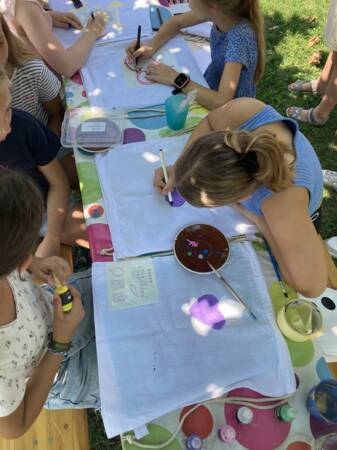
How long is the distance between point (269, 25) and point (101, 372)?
386 cm

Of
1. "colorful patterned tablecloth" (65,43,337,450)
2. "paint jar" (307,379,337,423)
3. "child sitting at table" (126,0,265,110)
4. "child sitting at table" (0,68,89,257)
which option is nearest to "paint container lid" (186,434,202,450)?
"colorful patterned tablecloth" (65,43,337,450)

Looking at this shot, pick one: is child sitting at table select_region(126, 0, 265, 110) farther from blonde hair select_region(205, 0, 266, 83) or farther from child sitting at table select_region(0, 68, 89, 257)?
child sitting at table select_region(0, 68, 89, 257)

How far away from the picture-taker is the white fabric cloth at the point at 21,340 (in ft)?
3.36

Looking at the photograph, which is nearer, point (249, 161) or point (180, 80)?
point (249, 161)

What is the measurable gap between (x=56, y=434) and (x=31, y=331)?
753mm

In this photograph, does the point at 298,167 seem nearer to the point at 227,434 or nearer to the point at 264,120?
the point at 264,120

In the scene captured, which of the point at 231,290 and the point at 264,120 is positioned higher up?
the point at 264,120

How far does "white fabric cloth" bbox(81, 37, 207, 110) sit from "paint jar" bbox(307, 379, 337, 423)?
1.44m

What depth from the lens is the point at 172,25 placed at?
2.16 m

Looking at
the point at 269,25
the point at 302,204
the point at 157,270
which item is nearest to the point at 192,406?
the point at 157,270

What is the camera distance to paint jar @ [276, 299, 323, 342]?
122 cm

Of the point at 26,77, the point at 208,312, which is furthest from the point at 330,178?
the point at 26,77

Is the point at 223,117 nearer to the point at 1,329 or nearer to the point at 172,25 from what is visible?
the point at 172,25

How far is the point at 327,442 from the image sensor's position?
1058 mm
